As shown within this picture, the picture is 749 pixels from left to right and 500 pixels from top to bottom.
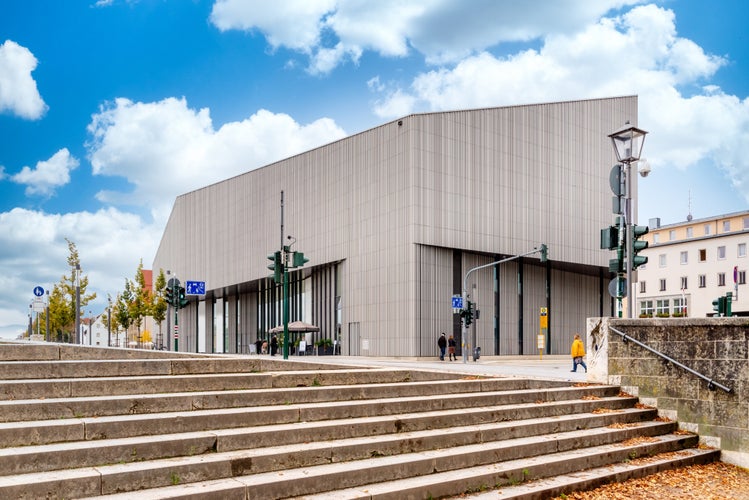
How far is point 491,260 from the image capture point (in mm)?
45219

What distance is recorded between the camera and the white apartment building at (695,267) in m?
77.9

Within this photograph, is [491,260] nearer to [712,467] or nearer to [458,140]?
[458,140]

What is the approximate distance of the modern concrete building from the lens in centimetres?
4138

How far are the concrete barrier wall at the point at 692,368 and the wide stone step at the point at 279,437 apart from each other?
215cm

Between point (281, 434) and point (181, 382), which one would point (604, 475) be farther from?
point (181, 382)

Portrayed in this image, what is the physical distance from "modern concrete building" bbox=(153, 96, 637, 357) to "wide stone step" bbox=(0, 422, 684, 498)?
31.3 meters

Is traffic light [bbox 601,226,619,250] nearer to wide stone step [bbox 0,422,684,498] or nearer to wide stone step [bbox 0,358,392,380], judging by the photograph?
wide stone step [bbox 0,422,684,498]

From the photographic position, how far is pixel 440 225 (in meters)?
41.6

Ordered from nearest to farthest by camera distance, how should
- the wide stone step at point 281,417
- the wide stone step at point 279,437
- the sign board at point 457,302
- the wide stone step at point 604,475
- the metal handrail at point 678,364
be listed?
the wide stone step at point 279,437
the wide stone step at point 281,417
the wide stone step at point 604,475
the metal handrail at point 678,364
the sign board at point 457,302

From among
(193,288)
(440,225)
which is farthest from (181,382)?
(440,225)

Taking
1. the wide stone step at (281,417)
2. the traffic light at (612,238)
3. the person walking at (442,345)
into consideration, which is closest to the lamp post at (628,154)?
the traffic light at (612,238)

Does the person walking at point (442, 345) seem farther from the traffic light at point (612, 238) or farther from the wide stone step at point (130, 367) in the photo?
the wide stone step at point (130, 367)

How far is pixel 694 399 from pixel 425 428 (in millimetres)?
5832

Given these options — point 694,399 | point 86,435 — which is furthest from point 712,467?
point 86,435
